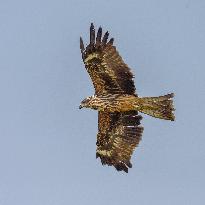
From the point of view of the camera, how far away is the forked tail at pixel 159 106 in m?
15.5

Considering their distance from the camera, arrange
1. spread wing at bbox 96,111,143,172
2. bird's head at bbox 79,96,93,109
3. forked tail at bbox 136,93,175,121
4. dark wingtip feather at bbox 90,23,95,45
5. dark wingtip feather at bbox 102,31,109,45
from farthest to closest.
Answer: spread wing at bbox 96,111,143,172 < bird's head at bbox 79,96,93,109 < dark wingtip feather at bbox 102,31,109,45 < dark wingtip feather at bbox 90,23,95,45 < forked tail at bbox 136,93,175,121

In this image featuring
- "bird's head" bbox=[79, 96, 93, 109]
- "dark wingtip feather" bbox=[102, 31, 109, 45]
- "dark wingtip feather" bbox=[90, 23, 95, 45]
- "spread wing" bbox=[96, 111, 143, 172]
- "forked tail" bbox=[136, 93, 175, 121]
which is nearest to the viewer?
"forked tail" bbox=[136, 93, 175, 121]

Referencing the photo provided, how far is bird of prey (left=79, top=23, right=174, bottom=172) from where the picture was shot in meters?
15.7

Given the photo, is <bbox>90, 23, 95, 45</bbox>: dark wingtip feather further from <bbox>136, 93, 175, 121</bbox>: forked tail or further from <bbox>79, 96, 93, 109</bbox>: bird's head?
<bbox>136, 93, 175, 121</bbox>: forked tail

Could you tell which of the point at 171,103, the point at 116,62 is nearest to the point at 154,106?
the point at 171,103

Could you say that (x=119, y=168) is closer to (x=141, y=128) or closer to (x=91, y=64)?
(x=141, y=128)

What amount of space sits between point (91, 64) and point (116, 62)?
0.64 meters

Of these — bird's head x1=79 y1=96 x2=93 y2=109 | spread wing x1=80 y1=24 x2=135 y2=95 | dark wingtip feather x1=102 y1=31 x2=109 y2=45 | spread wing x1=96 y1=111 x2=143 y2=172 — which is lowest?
spread wing x1=96 y1=111 x2=143 y2=172

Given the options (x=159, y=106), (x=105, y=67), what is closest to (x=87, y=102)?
(x=105, y=67)

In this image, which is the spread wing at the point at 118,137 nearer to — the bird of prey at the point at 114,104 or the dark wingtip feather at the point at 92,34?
the bird of prey at the point at 114,104

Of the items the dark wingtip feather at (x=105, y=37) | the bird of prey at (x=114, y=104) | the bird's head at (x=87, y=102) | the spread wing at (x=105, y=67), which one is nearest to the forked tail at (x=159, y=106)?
the bird of prey at (x=114, y=104)

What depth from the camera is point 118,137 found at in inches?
674

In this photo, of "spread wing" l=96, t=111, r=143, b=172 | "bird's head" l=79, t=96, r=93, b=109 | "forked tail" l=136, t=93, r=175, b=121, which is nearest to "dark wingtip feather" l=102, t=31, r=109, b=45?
"bird's head" l=79, t=96, r=93, b=109

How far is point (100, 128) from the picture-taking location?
17156 millimetres
